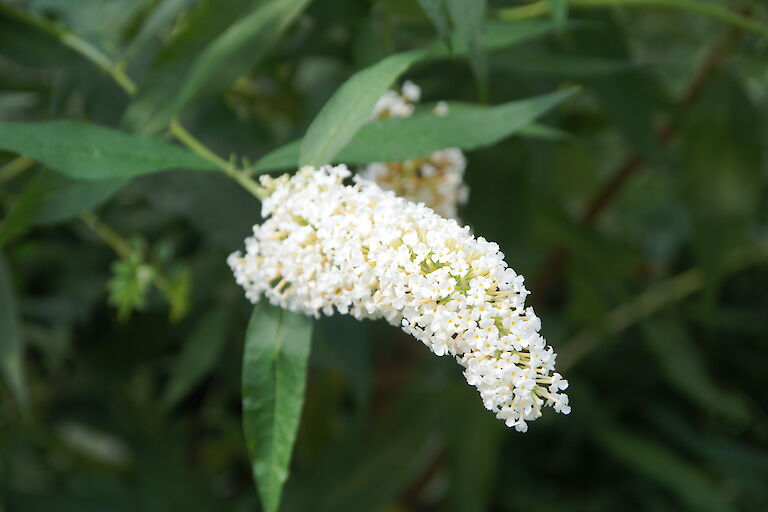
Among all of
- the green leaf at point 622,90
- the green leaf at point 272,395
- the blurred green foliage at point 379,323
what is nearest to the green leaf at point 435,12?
the blurred green foliage at point 379,323

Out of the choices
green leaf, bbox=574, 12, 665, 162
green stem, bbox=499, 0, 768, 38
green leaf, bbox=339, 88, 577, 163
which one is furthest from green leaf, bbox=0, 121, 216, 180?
green leaf, bbox=574, 12, 665, 162

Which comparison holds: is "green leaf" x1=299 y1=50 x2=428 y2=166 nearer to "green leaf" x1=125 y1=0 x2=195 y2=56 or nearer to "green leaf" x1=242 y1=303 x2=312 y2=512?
"green leaf" x1=242 y1=303 x2=312 y2=512

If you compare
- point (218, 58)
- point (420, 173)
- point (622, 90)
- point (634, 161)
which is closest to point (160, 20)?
point (218, 58)

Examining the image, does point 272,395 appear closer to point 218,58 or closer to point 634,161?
point 218,58

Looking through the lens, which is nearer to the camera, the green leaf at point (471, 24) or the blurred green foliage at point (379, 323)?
the green leaf at point (471, 24)

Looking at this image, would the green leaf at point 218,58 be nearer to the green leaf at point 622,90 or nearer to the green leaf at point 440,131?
the green leaf at point 440,131

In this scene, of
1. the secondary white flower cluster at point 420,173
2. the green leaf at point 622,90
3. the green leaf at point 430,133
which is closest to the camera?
the green leaf at point 430,133
